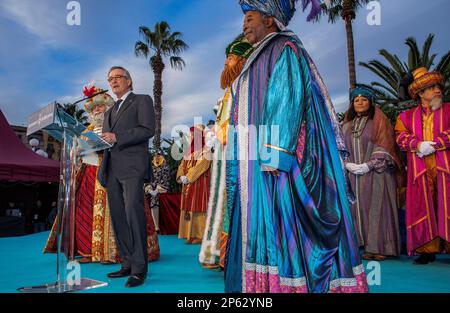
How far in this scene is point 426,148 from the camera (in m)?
3.99

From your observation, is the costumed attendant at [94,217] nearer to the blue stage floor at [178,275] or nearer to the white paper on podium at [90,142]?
the blue stage floor at [178,275]

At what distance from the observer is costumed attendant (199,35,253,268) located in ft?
11.0

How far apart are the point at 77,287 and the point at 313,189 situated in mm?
1946

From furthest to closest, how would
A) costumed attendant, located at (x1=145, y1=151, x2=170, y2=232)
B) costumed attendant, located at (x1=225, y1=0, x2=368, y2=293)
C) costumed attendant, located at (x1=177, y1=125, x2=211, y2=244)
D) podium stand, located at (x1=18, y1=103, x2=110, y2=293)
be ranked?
1. costumed attendant, located at (x1=145, y1=151, x2=170, y2=232)
2. costumed attendant, located at (x1=177, y1=125, x2=211, y2=244)
3. podium stand, located at (x1=18, y1=103, x2=110, y2=293)
4. costumed attendant, located at (x1=225, y1=0, x2=368, y2=293)

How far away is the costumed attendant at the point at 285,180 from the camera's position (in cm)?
211

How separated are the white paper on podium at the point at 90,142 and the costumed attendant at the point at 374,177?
2.87 m

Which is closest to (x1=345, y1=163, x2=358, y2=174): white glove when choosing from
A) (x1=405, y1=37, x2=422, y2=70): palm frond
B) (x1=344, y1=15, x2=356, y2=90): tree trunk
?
(x1=344, y1=15, x2=356, y2=90): tree trunk

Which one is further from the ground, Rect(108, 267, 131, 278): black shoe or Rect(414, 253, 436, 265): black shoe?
Rect(108, 267, 131, 278): black shoe

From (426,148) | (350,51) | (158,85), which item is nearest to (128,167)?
(426,148)

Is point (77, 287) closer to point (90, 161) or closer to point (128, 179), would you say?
point (128, 179)

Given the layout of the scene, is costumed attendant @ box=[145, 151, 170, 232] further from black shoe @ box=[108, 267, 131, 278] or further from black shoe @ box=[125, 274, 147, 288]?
black shoe @ box=[125, 274, 147, 288]

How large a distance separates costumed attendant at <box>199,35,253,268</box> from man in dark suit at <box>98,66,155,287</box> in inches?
22.5

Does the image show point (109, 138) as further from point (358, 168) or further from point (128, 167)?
point (358, 168)

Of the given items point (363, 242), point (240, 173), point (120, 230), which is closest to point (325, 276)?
point (240, 173)
